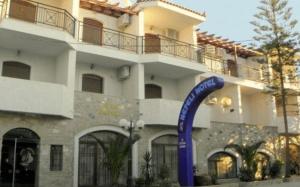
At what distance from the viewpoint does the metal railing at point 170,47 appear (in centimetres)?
1978

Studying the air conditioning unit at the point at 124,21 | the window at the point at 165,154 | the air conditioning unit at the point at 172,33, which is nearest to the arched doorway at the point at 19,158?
the window at the point at 165,154

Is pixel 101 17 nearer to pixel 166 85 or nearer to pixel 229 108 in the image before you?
pixel 166 85

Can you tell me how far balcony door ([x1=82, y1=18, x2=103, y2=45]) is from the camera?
727 inches

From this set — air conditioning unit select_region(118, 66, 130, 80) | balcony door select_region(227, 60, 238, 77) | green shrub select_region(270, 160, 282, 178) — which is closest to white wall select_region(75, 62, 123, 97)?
air conditioning unit select_region(118, 66, 130, 80)

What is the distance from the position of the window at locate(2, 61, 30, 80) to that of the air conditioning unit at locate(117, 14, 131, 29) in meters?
5.37

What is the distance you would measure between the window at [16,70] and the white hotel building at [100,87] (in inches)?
1.6

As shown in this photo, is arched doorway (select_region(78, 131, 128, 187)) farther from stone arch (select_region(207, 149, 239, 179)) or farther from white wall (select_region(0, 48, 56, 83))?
stone arch (select_region(207, 149, 239, 179))

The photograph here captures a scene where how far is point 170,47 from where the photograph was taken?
20484 millimetres

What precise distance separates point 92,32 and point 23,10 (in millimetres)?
3419

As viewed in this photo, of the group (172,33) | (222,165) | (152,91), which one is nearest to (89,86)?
(152,91)

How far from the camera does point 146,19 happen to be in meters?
20.6

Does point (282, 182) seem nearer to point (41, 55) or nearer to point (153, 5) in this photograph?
point (153, 5)

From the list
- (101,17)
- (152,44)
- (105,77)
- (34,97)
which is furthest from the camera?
(152,44)

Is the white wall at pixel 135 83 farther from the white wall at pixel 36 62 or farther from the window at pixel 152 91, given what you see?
the white wall at pixel 36 62
